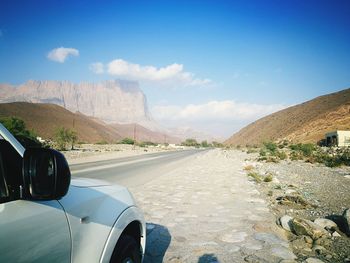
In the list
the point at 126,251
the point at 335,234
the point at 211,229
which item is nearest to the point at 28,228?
the point at 126,251

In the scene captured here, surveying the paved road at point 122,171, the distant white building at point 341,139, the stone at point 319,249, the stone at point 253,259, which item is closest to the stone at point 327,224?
the stone at point 319,249

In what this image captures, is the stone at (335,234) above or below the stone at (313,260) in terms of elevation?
above

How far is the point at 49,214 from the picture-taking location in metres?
1.50

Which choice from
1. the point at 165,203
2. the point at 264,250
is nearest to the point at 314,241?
the point at 264,250

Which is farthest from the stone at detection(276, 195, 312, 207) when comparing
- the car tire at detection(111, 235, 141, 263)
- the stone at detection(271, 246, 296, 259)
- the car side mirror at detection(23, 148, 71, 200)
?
the car side mirror at detection(23, 148, 71, 200)

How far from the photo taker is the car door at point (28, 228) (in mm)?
1239

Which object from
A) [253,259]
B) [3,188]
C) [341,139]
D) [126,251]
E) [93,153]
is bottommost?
[253,259]

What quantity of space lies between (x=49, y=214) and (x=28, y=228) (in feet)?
0.54

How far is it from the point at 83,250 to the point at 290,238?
3903 millimetres

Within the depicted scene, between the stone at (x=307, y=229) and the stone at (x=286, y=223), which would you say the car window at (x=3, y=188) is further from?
the stone at (x=286, y=223)

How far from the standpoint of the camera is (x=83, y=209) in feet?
5.87

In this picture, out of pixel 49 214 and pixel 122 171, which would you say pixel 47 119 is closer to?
pixel 122 171

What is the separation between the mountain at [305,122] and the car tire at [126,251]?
209ft

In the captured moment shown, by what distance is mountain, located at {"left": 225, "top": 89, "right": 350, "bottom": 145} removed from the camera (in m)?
64.0
